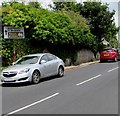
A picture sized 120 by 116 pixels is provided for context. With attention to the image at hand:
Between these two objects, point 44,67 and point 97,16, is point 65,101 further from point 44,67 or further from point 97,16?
point 97,16

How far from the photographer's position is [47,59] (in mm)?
17125

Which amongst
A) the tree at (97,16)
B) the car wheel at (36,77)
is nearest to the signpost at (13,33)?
the car wheel at (36,77)

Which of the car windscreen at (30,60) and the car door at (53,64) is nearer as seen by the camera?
the car windscreen at (30,60)

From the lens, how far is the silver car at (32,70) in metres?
15.0

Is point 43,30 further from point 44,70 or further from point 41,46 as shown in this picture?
point 44,70

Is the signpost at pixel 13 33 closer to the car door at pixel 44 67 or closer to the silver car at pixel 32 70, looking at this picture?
the silver car at pixel 32 70

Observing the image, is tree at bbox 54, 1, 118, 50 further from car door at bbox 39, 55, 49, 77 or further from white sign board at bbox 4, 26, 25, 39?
car door at bbox 39, 55, 49, 77

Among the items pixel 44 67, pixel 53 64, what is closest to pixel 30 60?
pixel 44 67

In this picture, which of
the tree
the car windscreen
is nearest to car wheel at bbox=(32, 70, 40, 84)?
the car windscreen

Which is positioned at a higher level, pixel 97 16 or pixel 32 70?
pixel 97 16

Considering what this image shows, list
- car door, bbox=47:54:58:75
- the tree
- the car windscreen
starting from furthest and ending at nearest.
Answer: the tree, car door, bbox=47:54:58:75, the car windscreen

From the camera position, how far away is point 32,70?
15.3m

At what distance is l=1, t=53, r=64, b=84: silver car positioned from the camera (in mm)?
14984

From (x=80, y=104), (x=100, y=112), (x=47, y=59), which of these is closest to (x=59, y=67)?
(x=47, y=59)
